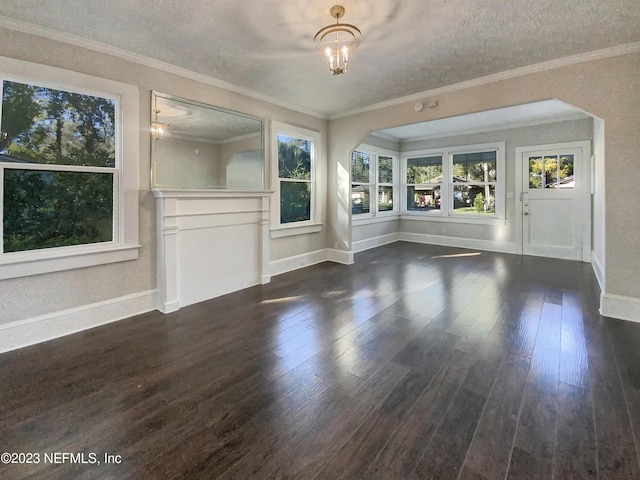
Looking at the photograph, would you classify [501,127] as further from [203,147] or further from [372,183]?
[203,147]

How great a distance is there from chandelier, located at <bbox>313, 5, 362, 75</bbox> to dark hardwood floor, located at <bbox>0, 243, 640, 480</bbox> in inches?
92.1

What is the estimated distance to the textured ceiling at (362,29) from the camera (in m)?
2.34

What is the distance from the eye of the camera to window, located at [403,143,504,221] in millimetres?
6684

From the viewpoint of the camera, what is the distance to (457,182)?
729 cm

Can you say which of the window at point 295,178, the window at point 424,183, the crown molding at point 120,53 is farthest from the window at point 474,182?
the crown molding at point 120,53

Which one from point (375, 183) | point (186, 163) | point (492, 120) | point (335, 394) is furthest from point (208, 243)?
point (492, 120)

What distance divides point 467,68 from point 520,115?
2850mm

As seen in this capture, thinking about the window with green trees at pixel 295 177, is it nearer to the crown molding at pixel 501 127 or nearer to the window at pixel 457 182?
the crown molding at pixel 501 127

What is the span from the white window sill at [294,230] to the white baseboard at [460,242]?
3390 millimetres

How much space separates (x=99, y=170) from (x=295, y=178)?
273 cm

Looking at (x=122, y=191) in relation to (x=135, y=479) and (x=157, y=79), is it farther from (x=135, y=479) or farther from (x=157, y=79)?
(x=135, y=479)

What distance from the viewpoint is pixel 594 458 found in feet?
4.69

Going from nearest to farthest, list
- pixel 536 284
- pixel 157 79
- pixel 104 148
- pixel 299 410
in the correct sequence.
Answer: pixel 299 410 → pixel 104 148 → pixel 157 79 → pixel 536 284

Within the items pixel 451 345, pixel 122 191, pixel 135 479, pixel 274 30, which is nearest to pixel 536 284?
pixel 451 345
